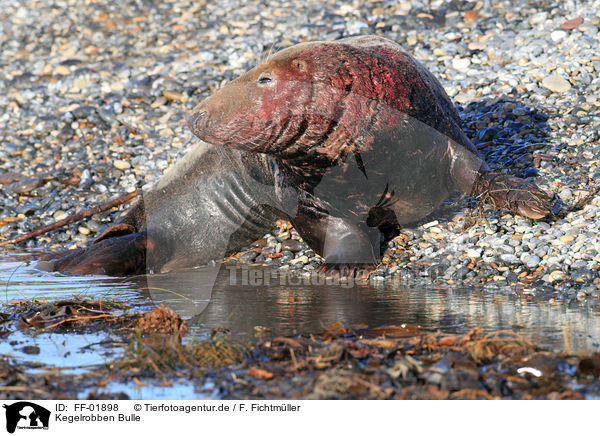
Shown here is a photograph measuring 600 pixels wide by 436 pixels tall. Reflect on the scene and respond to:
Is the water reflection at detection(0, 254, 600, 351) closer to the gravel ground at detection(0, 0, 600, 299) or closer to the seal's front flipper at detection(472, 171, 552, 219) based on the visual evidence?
the gravel ground at detection(0, 0, 600, 299)

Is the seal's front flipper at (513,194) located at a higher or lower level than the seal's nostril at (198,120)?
lower

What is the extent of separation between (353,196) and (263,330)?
91.3 inches

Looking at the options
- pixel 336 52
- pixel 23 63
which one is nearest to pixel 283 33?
pixel 23 63

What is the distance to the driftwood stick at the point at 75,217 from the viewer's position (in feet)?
26.7

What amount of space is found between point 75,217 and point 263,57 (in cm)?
287

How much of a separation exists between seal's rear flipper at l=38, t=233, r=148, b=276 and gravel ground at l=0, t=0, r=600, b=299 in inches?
35.8

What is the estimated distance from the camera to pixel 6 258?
7711 millimetres

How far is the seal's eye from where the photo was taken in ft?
19.4

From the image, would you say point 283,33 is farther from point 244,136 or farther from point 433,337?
point 433,337

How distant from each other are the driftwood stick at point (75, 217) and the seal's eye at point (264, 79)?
3.32 metres

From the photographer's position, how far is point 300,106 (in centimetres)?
588
